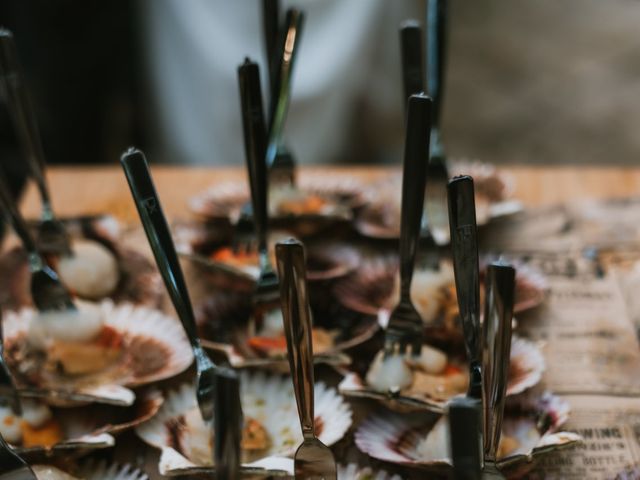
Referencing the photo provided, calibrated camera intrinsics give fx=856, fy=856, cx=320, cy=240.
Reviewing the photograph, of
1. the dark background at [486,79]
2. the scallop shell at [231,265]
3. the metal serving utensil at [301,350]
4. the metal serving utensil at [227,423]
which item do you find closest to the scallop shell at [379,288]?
the scallop shell at [231,265]

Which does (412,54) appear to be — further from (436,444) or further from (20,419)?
(20,419)

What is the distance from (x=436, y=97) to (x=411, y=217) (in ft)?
0.91

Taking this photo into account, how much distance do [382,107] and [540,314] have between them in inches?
54.0

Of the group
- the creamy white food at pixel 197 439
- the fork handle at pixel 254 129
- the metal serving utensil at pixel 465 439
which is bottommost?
the creamy white food at pixel 197 439

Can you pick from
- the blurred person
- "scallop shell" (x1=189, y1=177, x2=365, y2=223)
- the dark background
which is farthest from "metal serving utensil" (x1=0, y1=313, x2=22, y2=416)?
the dark background

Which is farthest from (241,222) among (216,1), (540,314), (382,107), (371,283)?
(382,107)

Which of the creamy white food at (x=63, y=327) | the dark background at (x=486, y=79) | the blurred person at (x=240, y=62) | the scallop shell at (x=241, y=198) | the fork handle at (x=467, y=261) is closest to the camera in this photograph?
the fork handle at (x=467, y=261)

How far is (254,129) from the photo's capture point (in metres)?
0.70

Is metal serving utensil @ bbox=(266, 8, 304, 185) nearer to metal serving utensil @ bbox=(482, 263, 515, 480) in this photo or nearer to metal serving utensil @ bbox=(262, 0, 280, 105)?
metal serving utensil @ bbox=(262, 0, 280, 105)

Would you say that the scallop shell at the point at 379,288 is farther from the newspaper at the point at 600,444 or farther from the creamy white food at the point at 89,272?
the creamy white food at the point at 89,272

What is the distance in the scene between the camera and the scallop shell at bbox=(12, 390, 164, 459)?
2.01ft

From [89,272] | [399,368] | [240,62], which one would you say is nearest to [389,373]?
[399,368]

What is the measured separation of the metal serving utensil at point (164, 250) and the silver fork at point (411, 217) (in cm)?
15

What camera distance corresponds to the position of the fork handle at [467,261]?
0.55 meters
